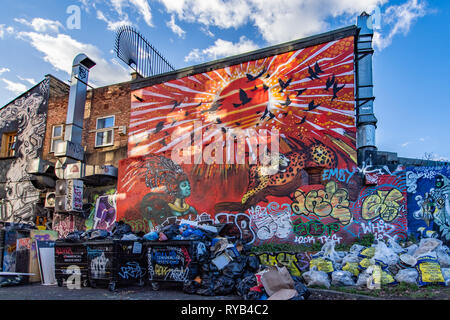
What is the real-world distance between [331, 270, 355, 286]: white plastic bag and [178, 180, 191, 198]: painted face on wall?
561 centimetres

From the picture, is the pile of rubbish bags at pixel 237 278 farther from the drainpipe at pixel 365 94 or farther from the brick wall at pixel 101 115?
the brick wall at pixel 101 115

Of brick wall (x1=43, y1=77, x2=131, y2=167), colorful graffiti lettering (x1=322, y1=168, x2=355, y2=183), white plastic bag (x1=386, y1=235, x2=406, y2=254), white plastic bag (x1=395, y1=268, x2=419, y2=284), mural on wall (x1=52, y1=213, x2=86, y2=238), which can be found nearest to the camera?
white plastic bag (x1=395, y1=268, x2=419, y2=284)

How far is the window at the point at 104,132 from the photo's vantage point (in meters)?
13.8

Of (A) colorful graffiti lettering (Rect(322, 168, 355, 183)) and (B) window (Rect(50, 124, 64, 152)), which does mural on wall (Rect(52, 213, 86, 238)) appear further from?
(A) colorful graffiti lettering (Rect(322, 168, 355, 183))

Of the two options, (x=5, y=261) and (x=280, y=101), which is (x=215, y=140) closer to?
(x=280, y=101)

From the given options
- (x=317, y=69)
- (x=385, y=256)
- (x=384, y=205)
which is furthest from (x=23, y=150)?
(x=385, y=256)

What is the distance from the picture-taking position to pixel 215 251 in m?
7.31

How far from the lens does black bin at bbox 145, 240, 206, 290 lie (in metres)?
7.04

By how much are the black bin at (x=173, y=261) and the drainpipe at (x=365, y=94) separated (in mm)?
5258

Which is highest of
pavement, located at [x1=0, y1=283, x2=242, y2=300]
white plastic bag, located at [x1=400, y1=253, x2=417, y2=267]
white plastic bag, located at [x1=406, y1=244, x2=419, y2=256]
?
white plastic bag, located at [x1=406, y1=244, x2=419, y2=256]

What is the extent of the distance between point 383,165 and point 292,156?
244cm

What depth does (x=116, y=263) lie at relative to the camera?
733cm

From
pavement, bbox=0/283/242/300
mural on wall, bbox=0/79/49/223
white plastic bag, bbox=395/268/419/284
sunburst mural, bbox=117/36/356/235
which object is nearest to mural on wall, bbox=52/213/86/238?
mural on wall, bbox=0/79/49/223

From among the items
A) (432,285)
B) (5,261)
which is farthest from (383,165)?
(5,261)
